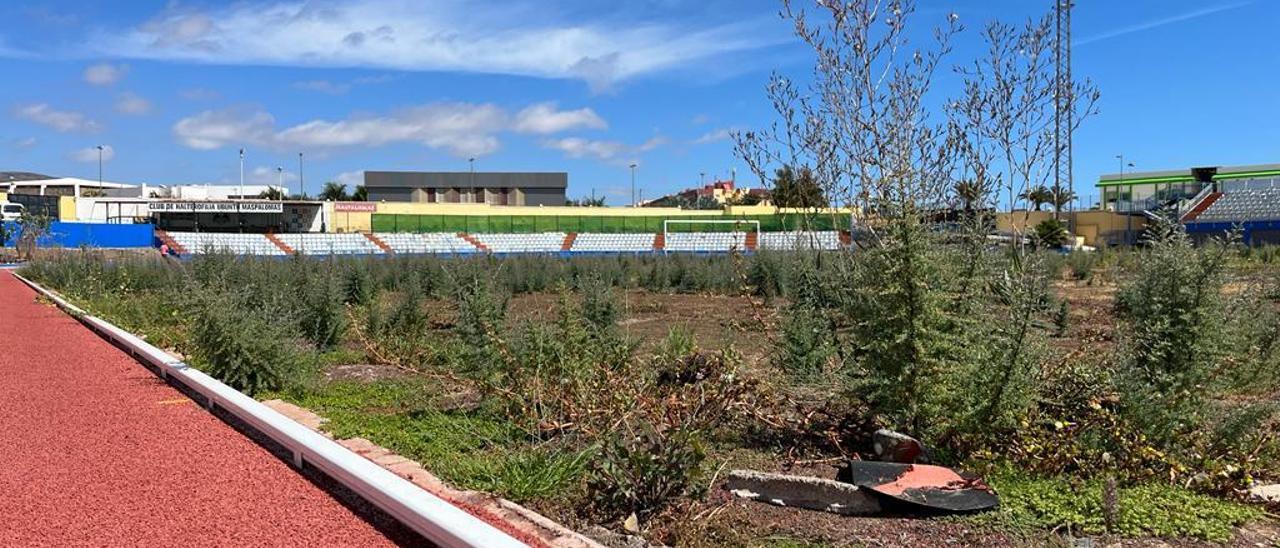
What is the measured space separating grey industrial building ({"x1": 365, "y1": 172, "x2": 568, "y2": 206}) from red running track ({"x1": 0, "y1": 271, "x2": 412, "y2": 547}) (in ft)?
295

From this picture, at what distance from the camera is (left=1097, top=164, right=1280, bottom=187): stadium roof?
85.8 meters

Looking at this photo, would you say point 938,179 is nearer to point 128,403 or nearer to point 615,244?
point 128,403

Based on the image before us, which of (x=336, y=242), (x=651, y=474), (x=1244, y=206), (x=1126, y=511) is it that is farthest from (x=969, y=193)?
(x=1244, y=206)

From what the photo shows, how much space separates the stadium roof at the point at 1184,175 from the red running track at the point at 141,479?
9343 centimetres

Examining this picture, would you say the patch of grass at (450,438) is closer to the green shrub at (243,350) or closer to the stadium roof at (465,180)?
the green shrub at (243,350)

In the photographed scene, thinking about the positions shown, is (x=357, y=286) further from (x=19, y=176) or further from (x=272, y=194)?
(x=19, y=176)

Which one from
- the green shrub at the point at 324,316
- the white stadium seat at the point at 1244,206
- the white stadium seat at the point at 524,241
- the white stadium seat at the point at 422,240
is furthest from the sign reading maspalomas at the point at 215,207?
the white stadium seat at the point at 1244,206

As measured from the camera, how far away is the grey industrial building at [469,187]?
→ 9856cm

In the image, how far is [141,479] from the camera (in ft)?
18.9

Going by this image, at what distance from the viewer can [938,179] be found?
719cm

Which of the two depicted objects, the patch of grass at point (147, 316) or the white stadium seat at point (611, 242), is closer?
the patch of grass at point (147, 316)

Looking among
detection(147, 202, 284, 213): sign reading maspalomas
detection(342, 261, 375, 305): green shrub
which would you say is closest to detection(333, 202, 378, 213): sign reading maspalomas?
detection(147, 202, 284, 213): sign reading maspalomas

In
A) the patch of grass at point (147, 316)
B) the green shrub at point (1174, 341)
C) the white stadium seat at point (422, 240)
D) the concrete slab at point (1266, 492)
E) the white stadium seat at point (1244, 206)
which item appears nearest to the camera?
the concrete slab at point (1266, 492)

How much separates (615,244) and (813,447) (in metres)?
56.4
